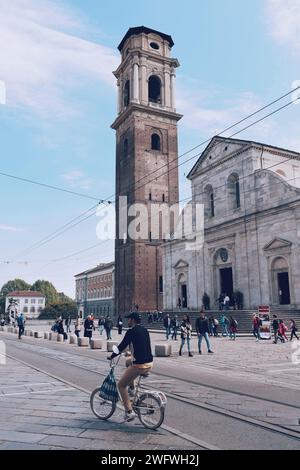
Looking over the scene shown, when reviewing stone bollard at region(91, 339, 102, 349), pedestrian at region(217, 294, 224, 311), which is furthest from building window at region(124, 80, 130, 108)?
stone bollard at region(91, 339, 102, 349)

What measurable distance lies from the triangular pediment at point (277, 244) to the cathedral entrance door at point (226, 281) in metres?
4.91

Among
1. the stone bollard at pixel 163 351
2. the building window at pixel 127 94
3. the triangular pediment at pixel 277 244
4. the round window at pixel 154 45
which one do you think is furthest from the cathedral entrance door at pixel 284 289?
the round window at pixel 154 45

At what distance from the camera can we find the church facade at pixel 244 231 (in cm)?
2709

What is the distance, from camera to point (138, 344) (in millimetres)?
5773

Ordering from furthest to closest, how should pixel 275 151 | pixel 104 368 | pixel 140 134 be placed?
pixel 140 134 < pixel 275 151 < pixel 104 368

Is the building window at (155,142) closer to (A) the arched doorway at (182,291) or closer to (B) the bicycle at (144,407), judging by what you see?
(A) the arched doorway at (182,291)

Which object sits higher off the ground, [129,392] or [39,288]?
[39,288]

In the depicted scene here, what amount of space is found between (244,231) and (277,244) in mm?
3470

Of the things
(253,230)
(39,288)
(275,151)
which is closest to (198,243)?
(253,230)

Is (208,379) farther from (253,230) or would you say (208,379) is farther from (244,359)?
(253,230)

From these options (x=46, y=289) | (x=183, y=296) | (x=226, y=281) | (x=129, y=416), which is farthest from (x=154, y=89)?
(x=46, y=289)

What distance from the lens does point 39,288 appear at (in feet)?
378
